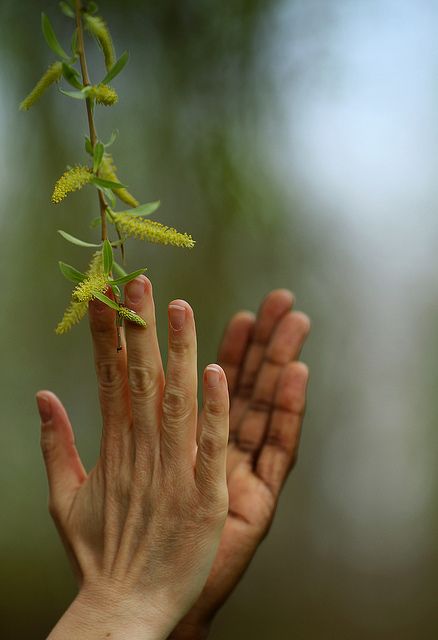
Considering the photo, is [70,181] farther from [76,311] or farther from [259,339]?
[259,339]

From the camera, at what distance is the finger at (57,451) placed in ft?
3.11

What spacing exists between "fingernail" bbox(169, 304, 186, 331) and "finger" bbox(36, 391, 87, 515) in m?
0.32

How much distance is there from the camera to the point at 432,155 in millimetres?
1528

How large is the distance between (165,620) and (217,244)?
3.25 ft

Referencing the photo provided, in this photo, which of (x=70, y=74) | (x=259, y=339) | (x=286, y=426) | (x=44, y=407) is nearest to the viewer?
(x=70, y=74)

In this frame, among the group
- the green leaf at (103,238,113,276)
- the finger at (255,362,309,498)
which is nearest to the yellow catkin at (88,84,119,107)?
the green leaf at (103,238,113,276)

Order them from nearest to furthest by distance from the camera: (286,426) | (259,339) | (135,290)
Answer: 1. (135,290)
2. (286,426)
3. (259,339)

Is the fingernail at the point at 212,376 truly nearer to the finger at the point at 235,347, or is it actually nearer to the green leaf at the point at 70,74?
the green leaf at the point at 70,74

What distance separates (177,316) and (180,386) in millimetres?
82

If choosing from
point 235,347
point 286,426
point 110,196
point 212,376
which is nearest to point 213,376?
point 212,376

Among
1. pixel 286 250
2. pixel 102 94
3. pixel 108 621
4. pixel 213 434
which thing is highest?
pixel 286 250

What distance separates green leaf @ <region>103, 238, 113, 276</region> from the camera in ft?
2.00

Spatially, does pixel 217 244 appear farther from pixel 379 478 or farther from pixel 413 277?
pixel 379 478

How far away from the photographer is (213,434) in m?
0.75
